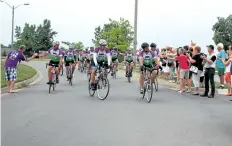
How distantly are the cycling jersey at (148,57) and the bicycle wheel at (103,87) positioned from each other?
1.55 m

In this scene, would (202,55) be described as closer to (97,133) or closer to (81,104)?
(81,104)

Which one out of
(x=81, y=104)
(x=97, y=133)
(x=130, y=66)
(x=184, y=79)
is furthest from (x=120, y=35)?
(x=97, y=133)

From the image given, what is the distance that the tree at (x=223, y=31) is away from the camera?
7538cm

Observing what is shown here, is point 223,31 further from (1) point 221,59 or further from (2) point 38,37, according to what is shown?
(1) point 221,59

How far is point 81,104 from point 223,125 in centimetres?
454

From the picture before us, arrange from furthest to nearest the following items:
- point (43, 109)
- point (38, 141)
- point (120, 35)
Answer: point (120, 35)
point (43, 109)
point (38, 141)

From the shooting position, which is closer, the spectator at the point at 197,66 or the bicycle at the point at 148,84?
the bicycle at the point at 148,84

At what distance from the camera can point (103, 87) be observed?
1337 centimetres

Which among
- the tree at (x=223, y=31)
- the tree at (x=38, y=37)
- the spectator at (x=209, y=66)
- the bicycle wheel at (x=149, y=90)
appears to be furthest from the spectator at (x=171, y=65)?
the tree at (x=38, y=37)

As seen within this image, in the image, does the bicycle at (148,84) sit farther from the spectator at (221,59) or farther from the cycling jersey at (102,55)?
the spectator at (221,59)

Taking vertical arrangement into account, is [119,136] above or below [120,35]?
below

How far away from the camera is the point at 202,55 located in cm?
1530

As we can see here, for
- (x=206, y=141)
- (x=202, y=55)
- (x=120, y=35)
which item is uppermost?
(x=120, y=35)

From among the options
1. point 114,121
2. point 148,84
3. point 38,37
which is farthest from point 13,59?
point 38,37
